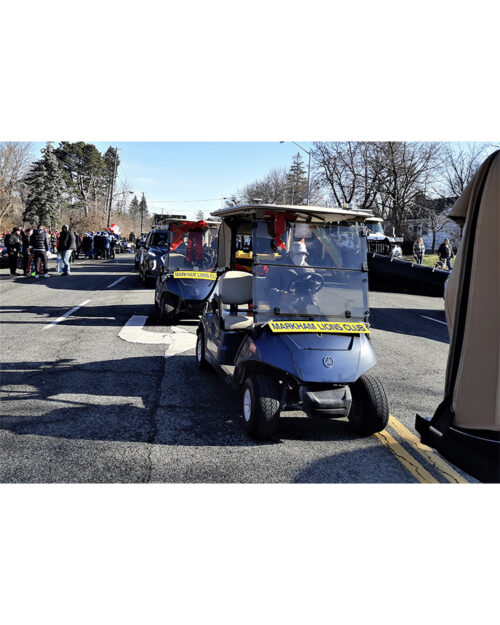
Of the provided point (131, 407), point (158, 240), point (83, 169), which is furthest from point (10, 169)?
point (131, 407)

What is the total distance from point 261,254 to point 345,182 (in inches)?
1557

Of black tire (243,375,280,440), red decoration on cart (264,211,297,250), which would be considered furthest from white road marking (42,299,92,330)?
black tire (243,375,280,440)

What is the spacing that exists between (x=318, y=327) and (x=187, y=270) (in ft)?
21.1

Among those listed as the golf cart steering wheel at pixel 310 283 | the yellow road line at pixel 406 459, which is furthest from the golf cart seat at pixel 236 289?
the yellow road line at pixel 406 459

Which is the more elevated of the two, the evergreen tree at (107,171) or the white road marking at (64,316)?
the evergreen tree at (107,171)

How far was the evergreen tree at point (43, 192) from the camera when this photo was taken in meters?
49.6

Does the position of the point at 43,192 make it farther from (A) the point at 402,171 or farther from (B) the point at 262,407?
(B) the point at 262,407

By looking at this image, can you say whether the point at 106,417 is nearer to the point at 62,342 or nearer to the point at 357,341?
the point at 357,341

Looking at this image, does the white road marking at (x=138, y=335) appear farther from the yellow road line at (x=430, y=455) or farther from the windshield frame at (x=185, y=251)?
the yellow road line at (x=430, y=455)

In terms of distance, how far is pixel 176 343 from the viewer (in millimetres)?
8727

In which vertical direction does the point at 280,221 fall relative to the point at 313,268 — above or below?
above

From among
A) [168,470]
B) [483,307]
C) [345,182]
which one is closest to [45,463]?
[168,470]

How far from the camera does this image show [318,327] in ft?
15.1

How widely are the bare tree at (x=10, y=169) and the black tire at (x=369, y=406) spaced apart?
44126 mm
